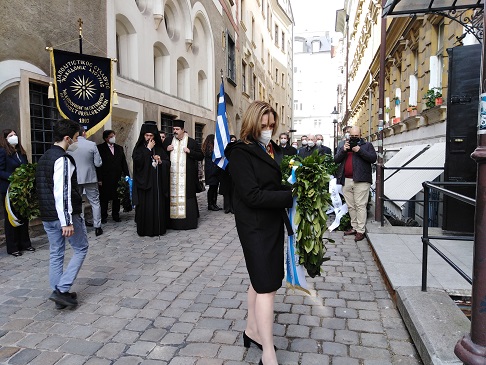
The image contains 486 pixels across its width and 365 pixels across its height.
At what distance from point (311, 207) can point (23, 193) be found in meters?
4.26

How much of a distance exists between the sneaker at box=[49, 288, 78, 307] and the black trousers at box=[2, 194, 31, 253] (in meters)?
2.34

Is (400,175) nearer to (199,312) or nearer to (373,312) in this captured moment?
(373,312)

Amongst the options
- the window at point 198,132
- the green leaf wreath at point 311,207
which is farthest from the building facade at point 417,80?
the window at point 198,132

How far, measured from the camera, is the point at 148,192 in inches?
287

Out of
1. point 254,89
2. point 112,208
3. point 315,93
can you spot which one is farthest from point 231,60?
point 315,93

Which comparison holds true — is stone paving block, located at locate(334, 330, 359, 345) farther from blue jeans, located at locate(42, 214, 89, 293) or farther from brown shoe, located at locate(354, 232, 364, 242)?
brown shoe, located at locate(354, 232, 364, 242)

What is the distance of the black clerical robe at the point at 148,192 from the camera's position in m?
7.04

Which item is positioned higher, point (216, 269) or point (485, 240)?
point (485, 240)

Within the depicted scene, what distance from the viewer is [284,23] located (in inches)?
1588

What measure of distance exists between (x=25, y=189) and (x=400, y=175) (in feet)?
23.3

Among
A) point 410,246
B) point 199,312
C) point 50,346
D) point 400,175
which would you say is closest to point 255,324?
point 199,312

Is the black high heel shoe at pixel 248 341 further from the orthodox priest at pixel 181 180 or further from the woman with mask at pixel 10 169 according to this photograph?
the orthodox priest at pixel 181 180

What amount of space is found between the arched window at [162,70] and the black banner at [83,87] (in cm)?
478

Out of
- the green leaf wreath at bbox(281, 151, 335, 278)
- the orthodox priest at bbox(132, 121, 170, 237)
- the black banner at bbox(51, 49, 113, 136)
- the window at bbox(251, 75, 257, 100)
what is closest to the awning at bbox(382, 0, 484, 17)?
the green leaf wreath at bbox(281, 151, 335, 278)
